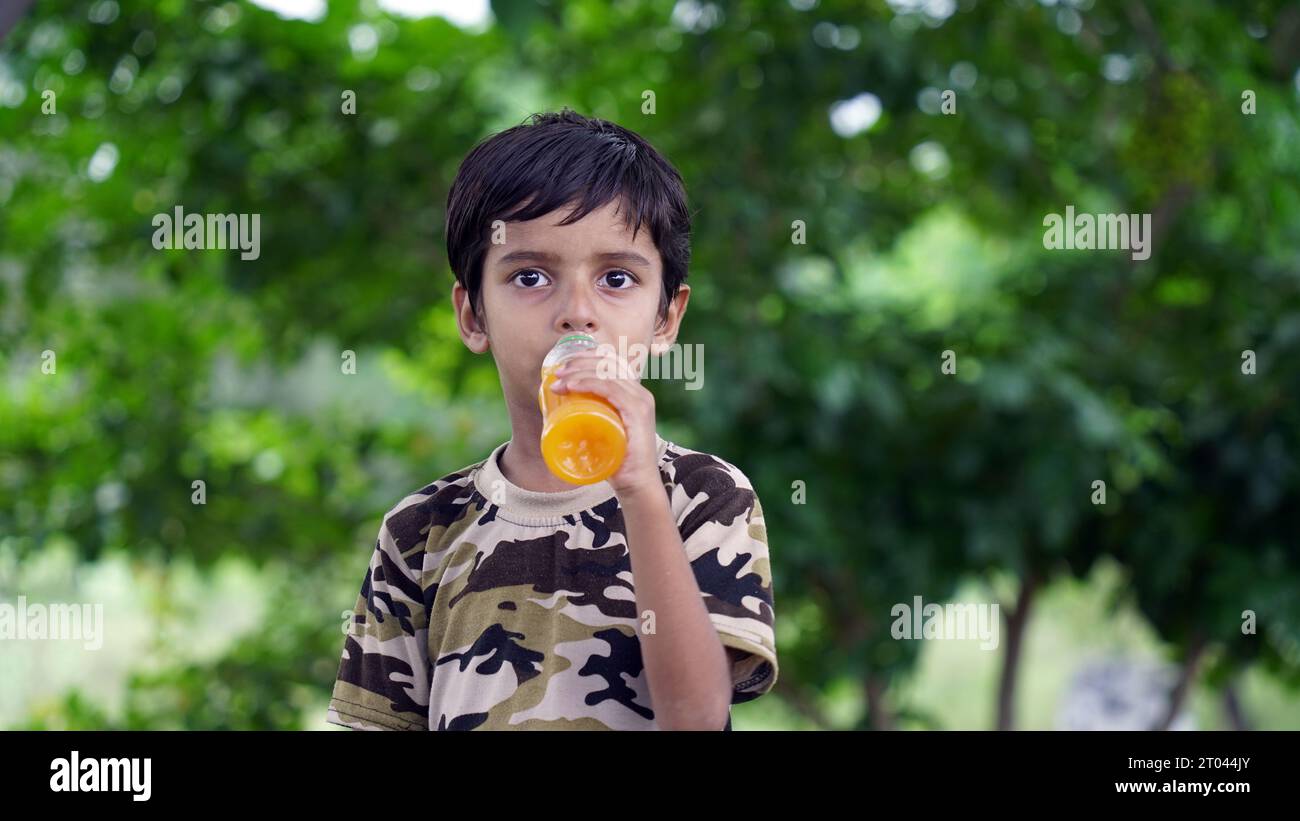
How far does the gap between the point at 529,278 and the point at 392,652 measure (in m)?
0.35

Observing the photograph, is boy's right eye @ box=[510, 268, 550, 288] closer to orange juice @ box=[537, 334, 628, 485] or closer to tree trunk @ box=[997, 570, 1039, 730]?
orange juice @ box=[537, 334, 628, 485]

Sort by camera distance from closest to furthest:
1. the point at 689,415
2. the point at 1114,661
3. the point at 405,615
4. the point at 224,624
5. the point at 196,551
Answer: the point at 405,615
the point at 689,415
the point at 196,551
the point at 1114,661
the point at 224,624

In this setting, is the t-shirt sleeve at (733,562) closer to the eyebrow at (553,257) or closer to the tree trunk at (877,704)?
the eyebrow at (553,257)

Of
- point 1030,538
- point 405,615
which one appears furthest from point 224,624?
point 405,615

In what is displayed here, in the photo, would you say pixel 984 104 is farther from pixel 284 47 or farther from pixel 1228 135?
pixel 284 47

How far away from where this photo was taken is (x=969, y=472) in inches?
132

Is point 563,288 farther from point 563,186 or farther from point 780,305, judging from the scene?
point 780,305

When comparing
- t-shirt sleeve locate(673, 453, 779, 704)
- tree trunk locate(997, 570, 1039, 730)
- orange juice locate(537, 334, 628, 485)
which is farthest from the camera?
tree trunk locate(997, 570, 1039, 730)

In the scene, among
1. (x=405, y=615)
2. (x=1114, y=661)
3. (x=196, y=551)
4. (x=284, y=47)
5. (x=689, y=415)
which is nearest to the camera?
(x=405, y=615)

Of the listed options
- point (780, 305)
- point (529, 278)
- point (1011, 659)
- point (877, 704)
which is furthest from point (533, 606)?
point (1011, 659)

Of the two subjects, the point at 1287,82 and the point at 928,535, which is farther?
the point at 1287,82

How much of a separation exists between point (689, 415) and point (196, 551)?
1.31m

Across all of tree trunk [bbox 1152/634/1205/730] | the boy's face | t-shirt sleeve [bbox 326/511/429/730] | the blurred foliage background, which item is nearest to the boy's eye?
the boy's face

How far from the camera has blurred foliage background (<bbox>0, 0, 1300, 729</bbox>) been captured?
9.77 feet
